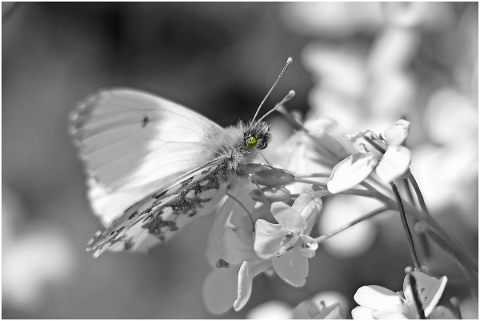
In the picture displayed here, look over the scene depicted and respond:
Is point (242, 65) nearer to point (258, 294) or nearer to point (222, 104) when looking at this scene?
point (222, 104)

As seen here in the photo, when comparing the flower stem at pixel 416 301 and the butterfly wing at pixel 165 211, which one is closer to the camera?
the flower stem at pixel 416 301

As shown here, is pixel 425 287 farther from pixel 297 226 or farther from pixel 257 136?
pixel 257 136

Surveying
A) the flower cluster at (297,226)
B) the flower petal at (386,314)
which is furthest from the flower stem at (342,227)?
the flower petal at (386,314)

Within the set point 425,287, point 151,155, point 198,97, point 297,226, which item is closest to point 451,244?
point 425,287

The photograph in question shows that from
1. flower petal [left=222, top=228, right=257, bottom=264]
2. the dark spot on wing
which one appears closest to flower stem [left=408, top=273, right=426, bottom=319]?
flower petal [left=222, top=228, right=257, bottom=264]

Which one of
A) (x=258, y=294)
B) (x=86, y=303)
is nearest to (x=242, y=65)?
(x=258, y=294)

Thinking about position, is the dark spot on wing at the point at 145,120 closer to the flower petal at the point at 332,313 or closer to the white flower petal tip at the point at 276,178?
the white flower petal tip at the point at 276,178
